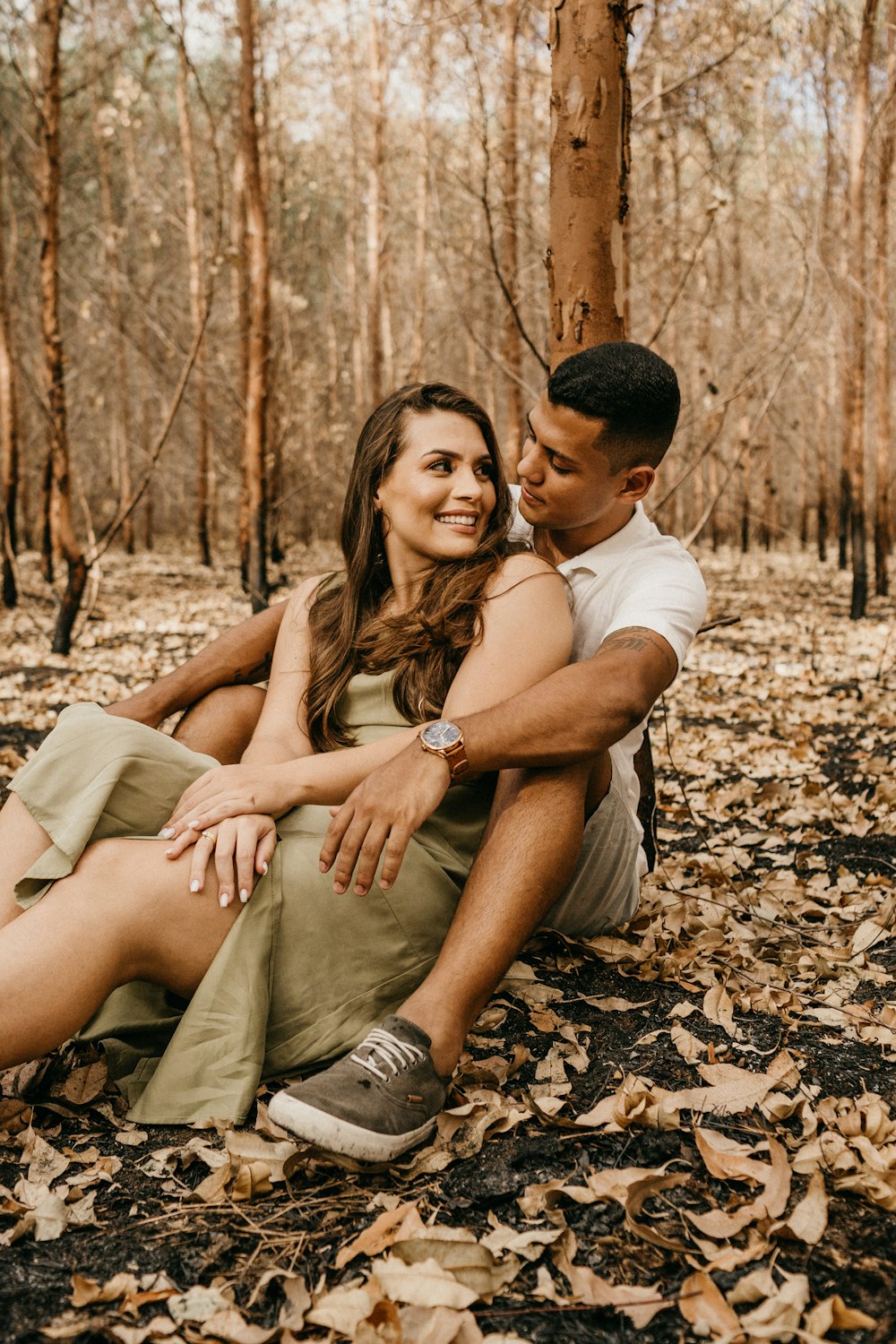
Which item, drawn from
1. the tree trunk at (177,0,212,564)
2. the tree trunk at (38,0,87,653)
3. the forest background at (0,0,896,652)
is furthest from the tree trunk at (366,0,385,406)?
the tree trunk at (38,0,87,653)

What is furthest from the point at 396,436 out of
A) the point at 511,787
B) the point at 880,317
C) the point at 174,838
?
the point at 880,317

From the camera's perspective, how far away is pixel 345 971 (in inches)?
Result: 83.5

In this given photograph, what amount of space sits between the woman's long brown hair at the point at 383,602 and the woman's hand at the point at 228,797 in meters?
0.41

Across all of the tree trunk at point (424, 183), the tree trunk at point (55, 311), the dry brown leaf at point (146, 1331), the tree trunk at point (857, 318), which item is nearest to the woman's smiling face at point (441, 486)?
the dry brown leaf at point (146, 1331)

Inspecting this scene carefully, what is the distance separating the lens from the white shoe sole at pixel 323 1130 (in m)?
1.71

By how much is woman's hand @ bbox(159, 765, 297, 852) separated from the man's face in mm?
1076

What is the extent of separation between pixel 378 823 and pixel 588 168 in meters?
2.30

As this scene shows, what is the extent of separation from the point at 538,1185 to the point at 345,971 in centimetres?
58

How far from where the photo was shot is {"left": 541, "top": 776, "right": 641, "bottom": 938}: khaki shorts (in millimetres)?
2584

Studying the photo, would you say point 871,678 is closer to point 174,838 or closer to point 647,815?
point 647,815

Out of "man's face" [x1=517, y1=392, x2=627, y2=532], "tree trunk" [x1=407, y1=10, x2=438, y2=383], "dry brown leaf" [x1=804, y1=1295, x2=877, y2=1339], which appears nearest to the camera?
"dry brown leaf" [x1=804, y1=1295, x2=877, y2=1339]

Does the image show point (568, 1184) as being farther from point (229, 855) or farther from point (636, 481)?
point (636, 481)

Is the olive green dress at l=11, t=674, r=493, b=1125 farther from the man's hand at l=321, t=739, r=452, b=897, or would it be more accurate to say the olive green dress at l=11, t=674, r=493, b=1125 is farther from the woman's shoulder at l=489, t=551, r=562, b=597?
the woman's shoulder at l=489, t=551, r=562, b=597

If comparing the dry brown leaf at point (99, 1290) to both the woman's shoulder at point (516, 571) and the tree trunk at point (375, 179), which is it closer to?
the woman's shoulder at point (516, 571)
